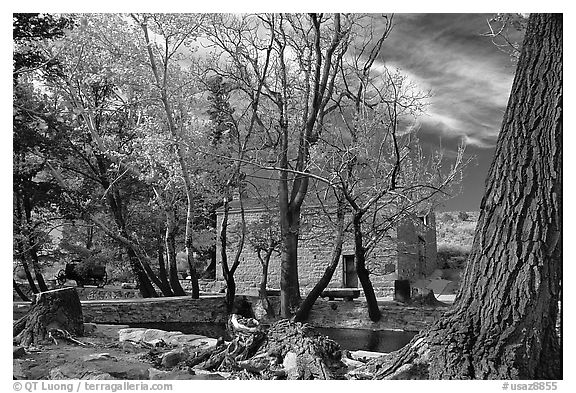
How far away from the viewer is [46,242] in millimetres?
8734

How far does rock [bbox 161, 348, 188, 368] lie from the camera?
12.7ft

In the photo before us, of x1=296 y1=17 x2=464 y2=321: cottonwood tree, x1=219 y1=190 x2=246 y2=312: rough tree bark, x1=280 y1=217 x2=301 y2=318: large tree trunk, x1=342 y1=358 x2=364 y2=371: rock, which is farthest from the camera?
x1=219 y1=190 x2=246 y2=312: rough tree bark

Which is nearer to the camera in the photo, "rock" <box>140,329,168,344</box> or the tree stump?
the tree stump

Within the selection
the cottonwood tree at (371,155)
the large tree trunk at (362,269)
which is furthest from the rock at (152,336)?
the large tree trunk at (362,269)

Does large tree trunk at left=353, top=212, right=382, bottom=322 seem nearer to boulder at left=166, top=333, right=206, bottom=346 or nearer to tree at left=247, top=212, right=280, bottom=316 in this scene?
tree at left=247, top=212, right=280, bottom=316

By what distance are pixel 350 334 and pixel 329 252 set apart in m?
2.22

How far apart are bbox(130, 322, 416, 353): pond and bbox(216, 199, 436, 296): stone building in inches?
38.4

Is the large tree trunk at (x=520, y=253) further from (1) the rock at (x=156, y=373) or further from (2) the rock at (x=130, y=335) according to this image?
(2) the rock at (x=130, y=335)

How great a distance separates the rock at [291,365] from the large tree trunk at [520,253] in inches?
31.6

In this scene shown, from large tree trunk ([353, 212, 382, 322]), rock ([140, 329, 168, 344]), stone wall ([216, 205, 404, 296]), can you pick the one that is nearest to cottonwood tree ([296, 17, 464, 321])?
large tree trunk ([353, 212, 382, 322])

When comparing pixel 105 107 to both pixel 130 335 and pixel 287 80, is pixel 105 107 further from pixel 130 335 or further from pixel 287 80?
pixel 130 335

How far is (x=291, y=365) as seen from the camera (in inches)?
141

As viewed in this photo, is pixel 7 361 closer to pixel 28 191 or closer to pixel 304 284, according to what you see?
pixel 28 191
